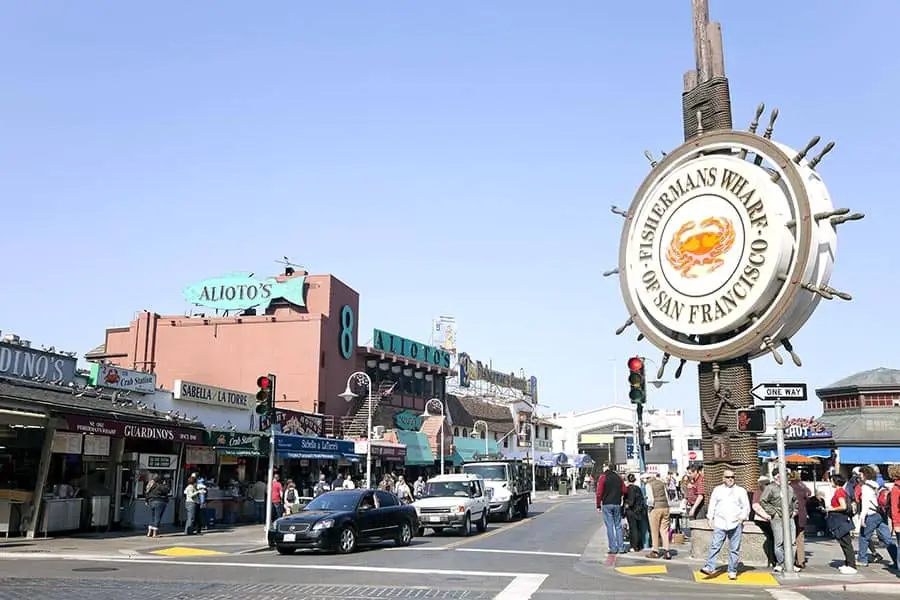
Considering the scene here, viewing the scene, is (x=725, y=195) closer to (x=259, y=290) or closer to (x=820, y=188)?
(x=820, y=188)

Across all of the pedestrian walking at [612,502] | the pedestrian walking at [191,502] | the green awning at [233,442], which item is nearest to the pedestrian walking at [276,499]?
the green awning at [233,442]

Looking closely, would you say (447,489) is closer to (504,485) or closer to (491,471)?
(504,485)

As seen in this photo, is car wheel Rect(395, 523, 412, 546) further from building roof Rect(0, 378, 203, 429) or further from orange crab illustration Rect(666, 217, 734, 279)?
orange crab illustration Rect(666, 217, 734, 279)

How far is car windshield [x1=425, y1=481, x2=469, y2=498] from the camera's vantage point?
25.9 metres

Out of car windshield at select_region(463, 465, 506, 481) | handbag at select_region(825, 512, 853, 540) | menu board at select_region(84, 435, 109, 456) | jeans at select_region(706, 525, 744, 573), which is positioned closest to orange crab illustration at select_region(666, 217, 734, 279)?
handbag at select_region(825, 512, 853, 540)

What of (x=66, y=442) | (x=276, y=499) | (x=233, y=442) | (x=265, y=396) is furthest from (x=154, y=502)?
(x=233, y=442)

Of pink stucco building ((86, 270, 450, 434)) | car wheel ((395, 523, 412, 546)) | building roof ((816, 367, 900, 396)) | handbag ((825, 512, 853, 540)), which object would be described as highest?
pink stucco building ((86, 270, 450, 434))

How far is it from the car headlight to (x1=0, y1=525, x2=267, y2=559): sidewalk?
7.85 ft

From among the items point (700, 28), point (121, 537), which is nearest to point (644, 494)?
point (700, 28)

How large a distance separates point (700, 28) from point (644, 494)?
1076 cm

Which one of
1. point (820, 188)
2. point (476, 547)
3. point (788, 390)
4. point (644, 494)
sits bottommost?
point (476, 547)

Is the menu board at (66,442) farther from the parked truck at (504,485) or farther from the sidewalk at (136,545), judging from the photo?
the parked truck at (504,485)

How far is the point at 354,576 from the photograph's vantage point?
555 inches

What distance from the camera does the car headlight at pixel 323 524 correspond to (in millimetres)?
18312
